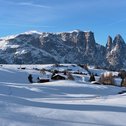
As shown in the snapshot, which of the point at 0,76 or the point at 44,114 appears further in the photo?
the point at 0,76

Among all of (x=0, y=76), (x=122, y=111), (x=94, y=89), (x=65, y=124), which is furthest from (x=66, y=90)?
(x=0, y=76)

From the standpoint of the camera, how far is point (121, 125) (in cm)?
1193

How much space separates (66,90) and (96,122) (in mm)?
34522

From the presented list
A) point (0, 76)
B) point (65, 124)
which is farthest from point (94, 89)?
point (0, 76)

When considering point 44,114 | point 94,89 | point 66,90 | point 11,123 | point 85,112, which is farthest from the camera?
point 94,89

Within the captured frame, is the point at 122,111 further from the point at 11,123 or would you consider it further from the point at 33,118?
the point at 11,123

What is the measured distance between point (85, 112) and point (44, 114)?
1765 mm

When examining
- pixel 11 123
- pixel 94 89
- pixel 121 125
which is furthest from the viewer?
pixel 94 89

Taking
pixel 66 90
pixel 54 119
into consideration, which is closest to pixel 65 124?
pixel 54 119

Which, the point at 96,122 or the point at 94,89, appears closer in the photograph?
the point at 96,122

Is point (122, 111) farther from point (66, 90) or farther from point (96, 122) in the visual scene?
point (66, 90)

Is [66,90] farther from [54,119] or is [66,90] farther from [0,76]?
[0,76]

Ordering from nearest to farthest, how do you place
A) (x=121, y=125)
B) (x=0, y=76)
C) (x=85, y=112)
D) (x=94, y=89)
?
1. (x=121, y=125)
2. (x=85, y=112)
3. (x=94, y=89)
4. (x=0, y=76)

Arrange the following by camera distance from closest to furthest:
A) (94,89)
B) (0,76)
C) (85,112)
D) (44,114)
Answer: (44,114)
(85,112)
(94,89)
(0,76)
